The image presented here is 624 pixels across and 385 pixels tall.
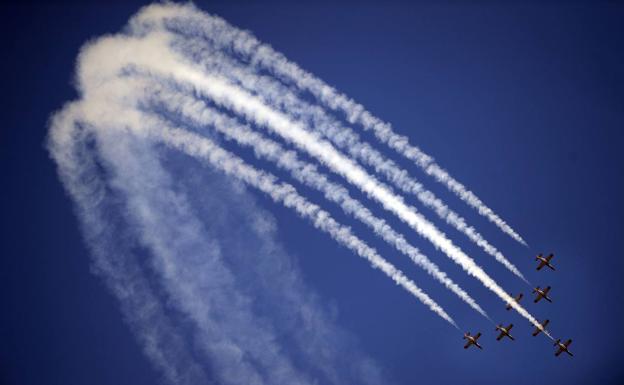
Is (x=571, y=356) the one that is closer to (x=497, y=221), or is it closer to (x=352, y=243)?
(x=497, y=221)

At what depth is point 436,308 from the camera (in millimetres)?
37906

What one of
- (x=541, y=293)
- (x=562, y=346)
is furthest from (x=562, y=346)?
(x=541, y=293)

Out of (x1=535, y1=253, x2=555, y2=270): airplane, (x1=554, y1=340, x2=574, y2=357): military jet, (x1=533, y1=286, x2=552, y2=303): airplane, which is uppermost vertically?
(x1=535, y1=253, x2=555, y2=270): airplane

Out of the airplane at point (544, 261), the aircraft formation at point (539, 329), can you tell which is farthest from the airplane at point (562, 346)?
the airplane at point (544, 261)

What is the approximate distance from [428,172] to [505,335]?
17137mm

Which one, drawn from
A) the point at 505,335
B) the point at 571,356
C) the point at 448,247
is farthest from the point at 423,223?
the point at 571,356

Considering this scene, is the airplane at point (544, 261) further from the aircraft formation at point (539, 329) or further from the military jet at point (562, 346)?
the military jet at point (562, 346)

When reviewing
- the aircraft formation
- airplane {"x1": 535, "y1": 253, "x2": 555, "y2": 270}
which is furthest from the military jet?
airplane {"x1": 535, "y1": 253, "x2": 555, "y2": 270}

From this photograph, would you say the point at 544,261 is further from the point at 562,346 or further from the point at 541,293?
the point at 562,346

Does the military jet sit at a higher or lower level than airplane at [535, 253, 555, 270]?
lower

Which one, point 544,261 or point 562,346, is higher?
point 544,261

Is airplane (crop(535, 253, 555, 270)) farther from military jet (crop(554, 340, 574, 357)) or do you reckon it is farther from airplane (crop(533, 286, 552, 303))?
military jet (crop(554, 340, 574, 357))

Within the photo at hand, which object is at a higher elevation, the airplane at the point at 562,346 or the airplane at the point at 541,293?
the airplane at the point at 541,293

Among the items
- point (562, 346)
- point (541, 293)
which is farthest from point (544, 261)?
point (562, 346)
